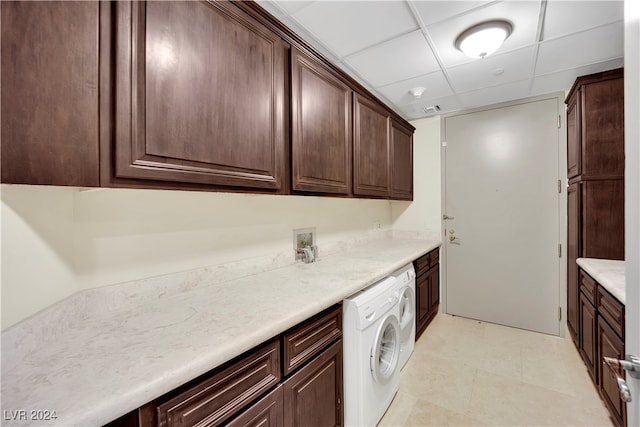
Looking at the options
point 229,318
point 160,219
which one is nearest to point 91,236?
point 160,219

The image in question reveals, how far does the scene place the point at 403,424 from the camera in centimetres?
157

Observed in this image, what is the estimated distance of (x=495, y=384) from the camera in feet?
6.22

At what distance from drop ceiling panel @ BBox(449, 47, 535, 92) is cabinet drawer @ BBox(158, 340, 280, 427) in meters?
2.35

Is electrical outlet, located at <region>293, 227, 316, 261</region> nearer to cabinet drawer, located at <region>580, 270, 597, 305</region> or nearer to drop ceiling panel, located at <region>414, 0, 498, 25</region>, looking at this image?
drop ceiling panel, located at <region>414, 0, 498, 25</region>

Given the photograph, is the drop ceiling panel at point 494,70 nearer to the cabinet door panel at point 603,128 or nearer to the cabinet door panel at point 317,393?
the cabinet door panel at point 603,128

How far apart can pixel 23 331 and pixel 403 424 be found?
1.84 meters

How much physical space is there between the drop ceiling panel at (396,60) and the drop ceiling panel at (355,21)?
0.31 feet

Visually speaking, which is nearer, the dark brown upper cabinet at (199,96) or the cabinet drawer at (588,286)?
the dark brown upper cabinet at (199,96)

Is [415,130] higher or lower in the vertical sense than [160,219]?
higher

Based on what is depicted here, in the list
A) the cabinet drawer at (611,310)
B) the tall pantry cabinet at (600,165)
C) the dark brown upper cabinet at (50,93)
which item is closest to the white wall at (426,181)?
the tall pantry cabinet at (600,165)

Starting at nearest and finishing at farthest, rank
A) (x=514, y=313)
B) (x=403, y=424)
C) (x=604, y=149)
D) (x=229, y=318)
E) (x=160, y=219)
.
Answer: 1. (x=229, y=318)
2. (x=160, y=219)
3. (x=403, y=424)
4. (x=604, y=149)
5. (x=514, y=313)

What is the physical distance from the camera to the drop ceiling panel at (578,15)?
1367 millimetres

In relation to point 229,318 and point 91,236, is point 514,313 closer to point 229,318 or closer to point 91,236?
point 229,318

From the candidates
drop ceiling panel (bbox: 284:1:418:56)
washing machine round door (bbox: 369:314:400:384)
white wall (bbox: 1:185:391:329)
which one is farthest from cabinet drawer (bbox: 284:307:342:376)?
drop ceiling panel (bbox: 284:1:418:56)
